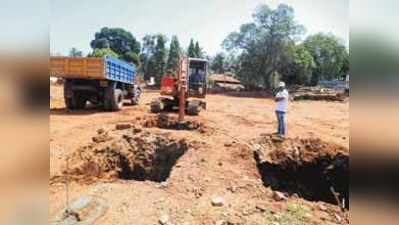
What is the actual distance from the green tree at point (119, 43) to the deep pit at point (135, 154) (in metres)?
18.9

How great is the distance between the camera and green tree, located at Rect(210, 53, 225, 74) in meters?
24.8

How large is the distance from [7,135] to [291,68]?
58.6ft

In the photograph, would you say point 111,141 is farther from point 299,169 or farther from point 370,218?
point 370,218

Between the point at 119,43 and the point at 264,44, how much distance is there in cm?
1188

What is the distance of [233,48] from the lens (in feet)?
65.9

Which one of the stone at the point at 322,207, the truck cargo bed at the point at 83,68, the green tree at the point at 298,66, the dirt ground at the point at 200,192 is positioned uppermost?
the green tree at the point at 298,66

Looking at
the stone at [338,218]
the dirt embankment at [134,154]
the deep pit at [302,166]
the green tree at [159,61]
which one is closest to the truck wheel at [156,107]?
the dirt embankment at [134,154]

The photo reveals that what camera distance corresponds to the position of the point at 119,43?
2531cm

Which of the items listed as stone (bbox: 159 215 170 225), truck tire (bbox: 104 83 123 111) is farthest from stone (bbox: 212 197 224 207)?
truck tire (bbox: 104 83 123 111)

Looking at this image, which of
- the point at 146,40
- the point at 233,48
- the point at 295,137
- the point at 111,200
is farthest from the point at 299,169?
the point at 146,40

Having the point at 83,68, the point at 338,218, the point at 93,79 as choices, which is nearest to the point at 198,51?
the point at 93,79

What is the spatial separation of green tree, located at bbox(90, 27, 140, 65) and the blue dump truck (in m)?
14.7

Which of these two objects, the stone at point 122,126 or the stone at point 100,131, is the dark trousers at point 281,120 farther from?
the stone at point 100,131

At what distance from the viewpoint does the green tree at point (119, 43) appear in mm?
24188
